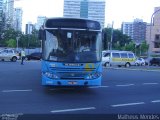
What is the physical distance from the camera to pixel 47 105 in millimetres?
12695

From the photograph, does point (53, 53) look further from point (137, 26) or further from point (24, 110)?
point (137, 26)

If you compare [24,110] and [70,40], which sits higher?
[70,40]

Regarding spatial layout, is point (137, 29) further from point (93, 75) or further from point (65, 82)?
point (65, 82)

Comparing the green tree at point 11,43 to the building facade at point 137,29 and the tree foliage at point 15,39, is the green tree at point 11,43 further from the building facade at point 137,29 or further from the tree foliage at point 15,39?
the building facade at point 137,29

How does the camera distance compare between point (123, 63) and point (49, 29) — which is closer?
point (49, 29)

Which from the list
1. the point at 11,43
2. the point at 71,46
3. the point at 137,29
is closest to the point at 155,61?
the point at 11,43

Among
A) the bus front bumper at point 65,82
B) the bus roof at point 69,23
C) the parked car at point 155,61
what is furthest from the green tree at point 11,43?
the bus front bumper at point 65,82

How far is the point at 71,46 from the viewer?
15.6 meters

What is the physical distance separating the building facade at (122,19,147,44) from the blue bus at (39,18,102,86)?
145488 mm

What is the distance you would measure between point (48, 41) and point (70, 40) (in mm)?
862

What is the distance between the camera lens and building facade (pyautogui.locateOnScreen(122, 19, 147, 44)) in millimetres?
162000

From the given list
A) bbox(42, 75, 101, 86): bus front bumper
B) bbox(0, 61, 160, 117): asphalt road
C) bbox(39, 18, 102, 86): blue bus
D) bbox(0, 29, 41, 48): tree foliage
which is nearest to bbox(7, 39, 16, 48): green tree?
bbox(0, 29, 41, 48): tree foliage

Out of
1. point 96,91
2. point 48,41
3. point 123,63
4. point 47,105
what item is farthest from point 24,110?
point 123,63

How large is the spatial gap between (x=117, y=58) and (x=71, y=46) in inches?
1223
